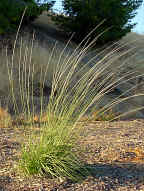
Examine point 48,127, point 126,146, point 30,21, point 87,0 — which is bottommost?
point 126,146

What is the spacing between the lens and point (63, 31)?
13.9m

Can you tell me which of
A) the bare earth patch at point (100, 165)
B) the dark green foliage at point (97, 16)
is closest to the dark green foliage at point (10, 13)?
the dark green foliage at point (97, 16)

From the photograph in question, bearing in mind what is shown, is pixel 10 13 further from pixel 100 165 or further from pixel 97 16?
pixel 100 165

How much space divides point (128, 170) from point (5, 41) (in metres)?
7.73

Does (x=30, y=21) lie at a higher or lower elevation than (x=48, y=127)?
higher

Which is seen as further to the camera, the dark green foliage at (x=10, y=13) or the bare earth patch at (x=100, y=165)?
the dark green foliage at (x=10, y=13)

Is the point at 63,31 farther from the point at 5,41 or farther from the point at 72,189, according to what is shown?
the point at 72,189

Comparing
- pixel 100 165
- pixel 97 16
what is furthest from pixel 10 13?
pixel 100 165

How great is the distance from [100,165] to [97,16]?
10137 mm

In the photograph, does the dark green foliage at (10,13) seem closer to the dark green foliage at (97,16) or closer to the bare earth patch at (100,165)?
the dark green foliage at (97,16)

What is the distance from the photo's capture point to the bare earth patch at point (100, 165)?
3077 mm

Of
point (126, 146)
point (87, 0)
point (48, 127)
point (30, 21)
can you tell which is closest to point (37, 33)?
point (30, 21)

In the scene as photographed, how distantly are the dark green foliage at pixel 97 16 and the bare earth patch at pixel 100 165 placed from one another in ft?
27.8

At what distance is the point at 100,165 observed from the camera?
3.60 metres
